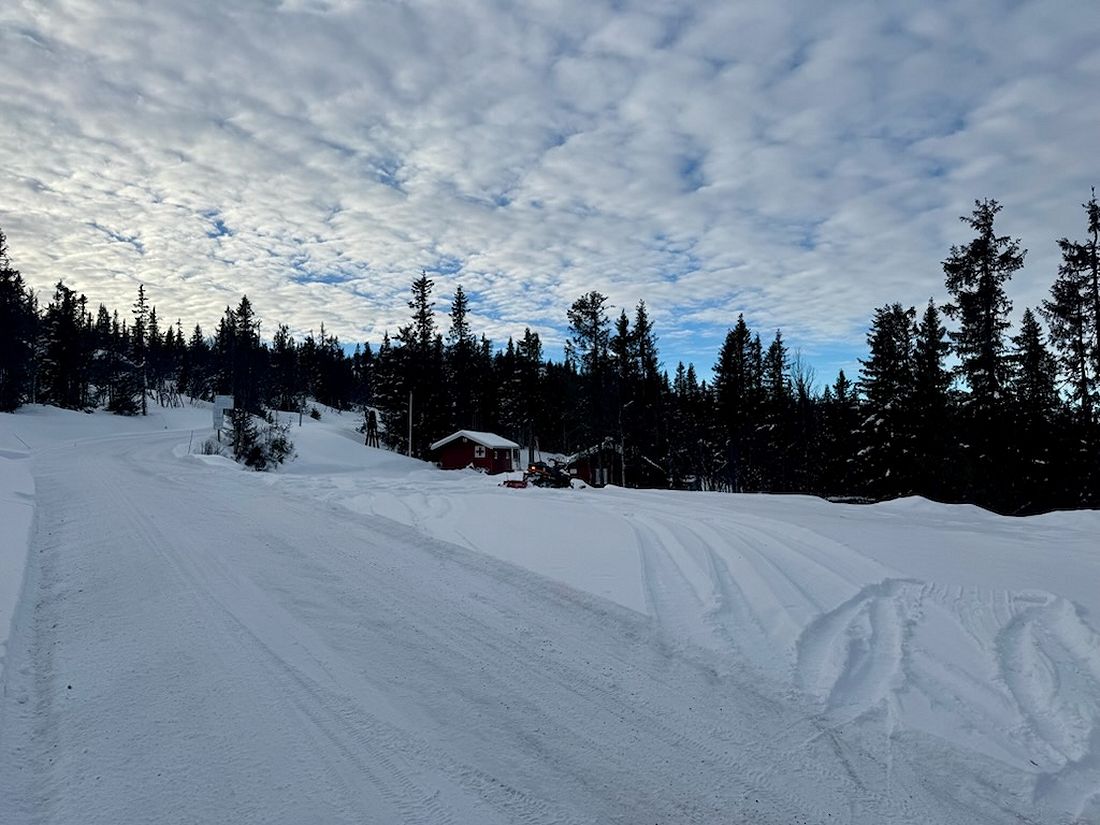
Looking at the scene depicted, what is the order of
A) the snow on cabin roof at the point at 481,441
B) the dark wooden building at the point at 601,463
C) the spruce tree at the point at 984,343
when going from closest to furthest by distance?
the spruce tree at the point at 984,343 → the dark wooden building at the point at 601,463 → the snow on cabin roof at the point at 481,441

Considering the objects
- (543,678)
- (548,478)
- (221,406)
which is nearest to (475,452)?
(221,406)

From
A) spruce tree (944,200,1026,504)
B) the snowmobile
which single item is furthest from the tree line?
the snowmobile

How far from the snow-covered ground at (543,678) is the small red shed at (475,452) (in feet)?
117

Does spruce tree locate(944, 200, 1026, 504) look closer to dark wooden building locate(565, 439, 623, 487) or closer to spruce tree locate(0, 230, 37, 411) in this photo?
dark wooden building locate(565, 439, 623, 487)

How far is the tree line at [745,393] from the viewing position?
26.0 metres

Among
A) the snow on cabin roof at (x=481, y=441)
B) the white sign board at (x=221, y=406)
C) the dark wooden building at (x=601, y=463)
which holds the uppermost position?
the white sign board at (x=221, y=406)

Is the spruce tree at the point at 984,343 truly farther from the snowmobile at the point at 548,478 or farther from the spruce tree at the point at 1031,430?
the snowmobile at the point at 548,478

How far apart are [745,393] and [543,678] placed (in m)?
43.1

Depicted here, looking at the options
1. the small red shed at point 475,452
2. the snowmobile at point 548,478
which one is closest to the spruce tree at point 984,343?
the snowmobile at point 548,478

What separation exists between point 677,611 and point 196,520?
788 cm

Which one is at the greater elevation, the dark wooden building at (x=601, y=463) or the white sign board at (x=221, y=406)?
the white sign board at (x=221, y=406)

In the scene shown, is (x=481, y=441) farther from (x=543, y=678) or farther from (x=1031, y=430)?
(x=543, y=678)

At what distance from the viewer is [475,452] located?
45438mm

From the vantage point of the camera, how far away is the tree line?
26031mm
